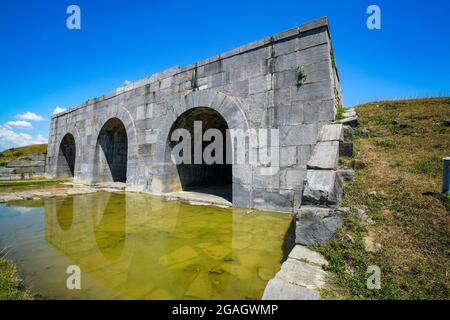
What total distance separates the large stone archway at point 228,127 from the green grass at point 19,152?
55.4 ft

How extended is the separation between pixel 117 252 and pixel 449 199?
405 centimetres

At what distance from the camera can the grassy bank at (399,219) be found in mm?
1905

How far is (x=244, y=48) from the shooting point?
A: 5863mm

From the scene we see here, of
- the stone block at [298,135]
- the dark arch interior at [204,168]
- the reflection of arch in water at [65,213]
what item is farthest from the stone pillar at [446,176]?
the reflection of arch in water at [65,213]

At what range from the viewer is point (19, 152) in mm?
20953

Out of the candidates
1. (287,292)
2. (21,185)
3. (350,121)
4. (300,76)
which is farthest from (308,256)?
(21,185)

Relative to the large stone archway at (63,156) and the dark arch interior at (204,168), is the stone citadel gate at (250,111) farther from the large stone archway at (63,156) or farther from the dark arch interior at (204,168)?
the large stone archway at (63,156)

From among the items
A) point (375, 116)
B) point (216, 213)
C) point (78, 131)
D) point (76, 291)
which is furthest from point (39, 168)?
point (375, 116)

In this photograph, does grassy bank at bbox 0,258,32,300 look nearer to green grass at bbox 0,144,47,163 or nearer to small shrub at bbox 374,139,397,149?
small shrub at bbox 374,139,397,149

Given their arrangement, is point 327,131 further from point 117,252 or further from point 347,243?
point 117,252

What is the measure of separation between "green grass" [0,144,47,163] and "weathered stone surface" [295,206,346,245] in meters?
22.3

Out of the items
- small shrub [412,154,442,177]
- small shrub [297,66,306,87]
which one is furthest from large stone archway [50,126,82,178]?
small shrub [412,154,442,177]

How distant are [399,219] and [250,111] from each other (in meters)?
3.80

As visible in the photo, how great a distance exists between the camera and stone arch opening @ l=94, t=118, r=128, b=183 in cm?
1058
